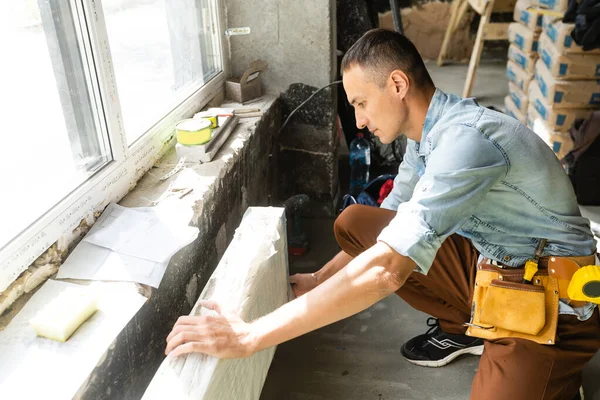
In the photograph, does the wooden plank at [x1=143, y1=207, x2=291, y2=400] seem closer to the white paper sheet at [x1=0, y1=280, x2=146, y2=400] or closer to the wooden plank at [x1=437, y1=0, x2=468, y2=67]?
the white paper sheet at [x1=0, y1=280, x2=146, y2=400]

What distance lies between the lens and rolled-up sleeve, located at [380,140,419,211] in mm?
1785

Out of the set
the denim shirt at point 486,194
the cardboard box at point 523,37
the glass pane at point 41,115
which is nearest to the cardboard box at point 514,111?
the cardboard box at point 523,37

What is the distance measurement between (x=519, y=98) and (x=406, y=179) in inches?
119

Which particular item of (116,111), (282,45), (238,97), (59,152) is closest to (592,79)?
(282,45)

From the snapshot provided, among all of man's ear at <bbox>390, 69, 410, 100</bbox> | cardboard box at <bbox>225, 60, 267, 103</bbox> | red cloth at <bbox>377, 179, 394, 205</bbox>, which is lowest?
red cloth at <bbox>377, 179, 394, 205</bbox>

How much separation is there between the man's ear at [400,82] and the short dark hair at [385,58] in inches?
1.2

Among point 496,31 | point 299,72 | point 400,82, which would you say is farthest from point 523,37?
point 400,82

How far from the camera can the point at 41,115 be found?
1.43m

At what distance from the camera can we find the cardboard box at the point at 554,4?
10.9 ft

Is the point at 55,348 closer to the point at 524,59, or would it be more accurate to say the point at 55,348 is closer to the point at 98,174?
the point at 98,174

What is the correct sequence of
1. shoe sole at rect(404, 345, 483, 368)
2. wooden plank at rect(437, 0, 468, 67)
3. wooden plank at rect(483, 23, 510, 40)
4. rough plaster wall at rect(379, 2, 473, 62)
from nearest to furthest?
shoe sole at rect(404, 345, 483, 368) < wooden plank at rect(483, 23, 510, 40) < wooden plank at rect(437, 0, 468, 67) < rough plaster wall at rect(379, 2, 473, 62)

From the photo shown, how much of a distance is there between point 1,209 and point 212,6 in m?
1.68

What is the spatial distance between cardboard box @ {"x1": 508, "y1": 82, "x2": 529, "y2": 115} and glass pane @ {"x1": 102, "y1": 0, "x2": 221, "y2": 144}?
277cm

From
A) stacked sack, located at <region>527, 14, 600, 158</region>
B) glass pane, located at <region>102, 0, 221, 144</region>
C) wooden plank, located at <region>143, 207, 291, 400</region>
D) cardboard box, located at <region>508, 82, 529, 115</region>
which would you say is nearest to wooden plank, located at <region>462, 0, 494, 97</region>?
cardboard box, located at <region>508, 82, 529, 115</region>
